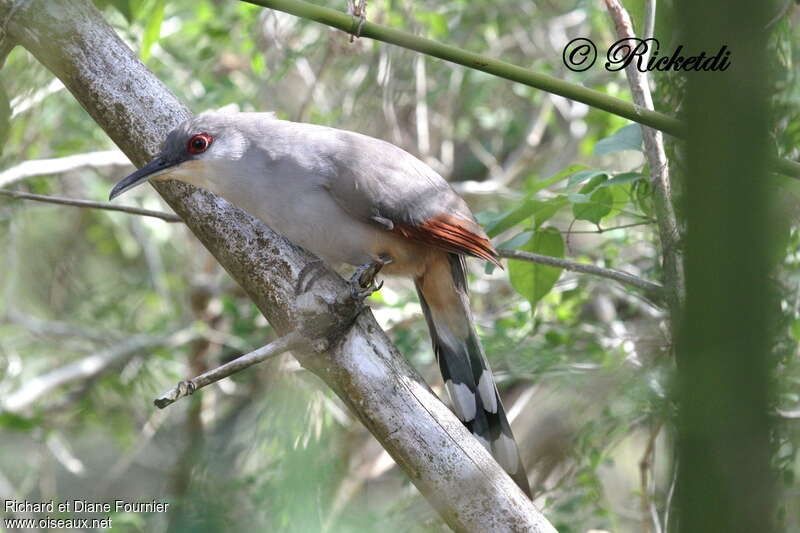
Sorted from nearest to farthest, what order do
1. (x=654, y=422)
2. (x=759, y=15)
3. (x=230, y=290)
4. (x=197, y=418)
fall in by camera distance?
1. (x=759, y=15)
2. (x=654, y=422)
3. (x=197, y=418)
4. (x=230, y=290)

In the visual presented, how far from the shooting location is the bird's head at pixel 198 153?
196 cm

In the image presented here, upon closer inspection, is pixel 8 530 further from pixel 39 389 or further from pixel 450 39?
pixel 450 39

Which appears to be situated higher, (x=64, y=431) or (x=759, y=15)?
(x=759, y=15)

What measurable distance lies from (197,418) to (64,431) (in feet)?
3.55

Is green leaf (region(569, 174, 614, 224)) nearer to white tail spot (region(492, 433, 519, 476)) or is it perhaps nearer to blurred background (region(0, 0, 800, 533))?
blurred background (region(0, 0, 800, 533))

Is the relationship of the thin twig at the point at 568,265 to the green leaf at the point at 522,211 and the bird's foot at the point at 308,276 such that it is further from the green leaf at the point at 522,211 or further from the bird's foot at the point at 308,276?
the bird's foot at the point at 308,276

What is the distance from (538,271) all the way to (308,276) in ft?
2.17

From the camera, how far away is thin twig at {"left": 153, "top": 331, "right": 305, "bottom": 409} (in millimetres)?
1314

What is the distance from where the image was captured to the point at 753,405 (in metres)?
0.38

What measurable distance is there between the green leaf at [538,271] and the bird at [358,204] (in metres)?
0.08

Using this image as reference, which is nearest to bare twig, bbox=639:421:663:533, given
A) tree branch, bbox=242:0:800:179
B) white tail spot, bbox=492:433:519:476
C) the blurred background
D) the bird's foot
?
the blurred background

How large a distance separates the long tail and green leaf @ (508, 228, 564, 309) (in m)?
0.36

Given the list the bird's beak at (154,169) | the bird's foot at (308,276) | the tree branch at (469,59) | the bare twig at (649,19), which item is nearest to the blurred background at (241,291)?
the bare twig at (649,19)

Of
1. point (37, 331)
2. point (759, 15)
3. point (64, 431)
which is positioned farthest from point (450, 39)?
point (759, 15)
